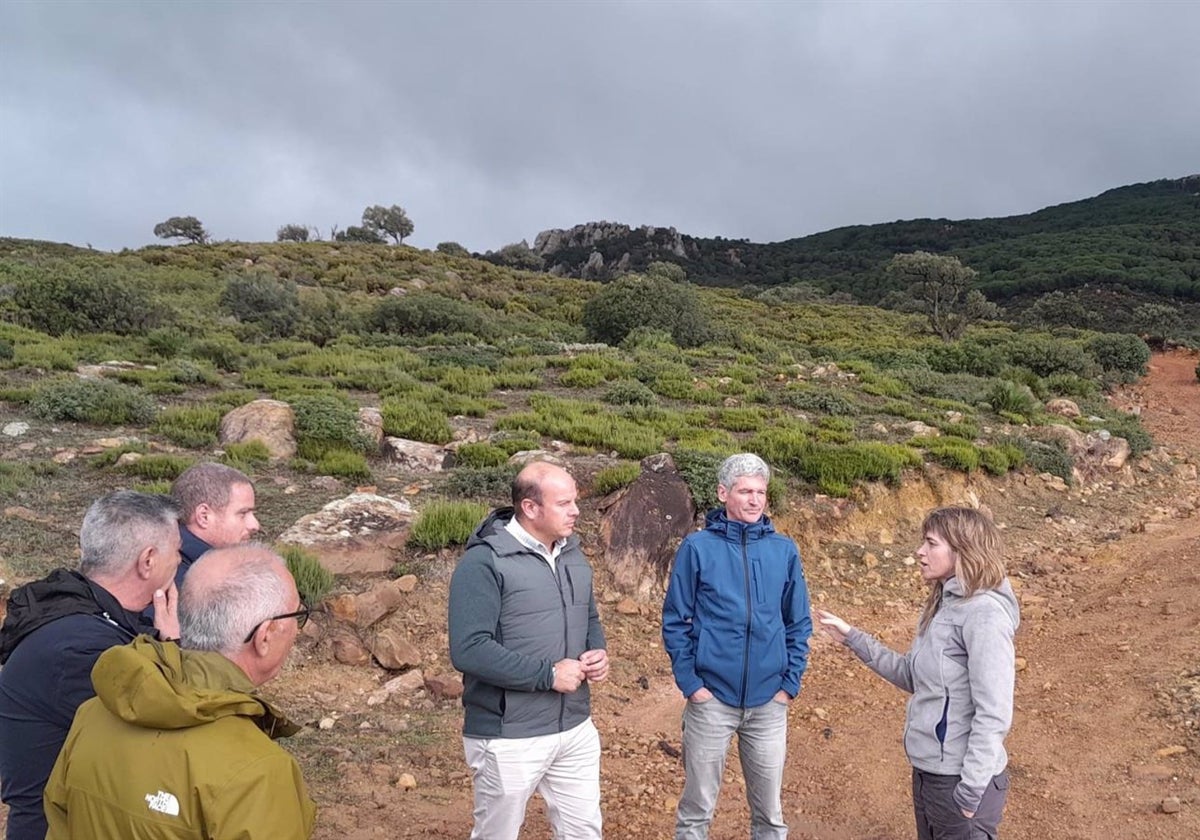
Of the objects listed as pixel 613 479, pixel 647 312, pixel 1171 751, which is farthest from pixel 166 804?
pixel 647 312

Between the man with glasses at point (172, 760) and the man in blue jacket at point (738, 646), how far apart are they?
6.47ft

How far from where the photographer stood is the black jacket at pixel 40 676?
224cm

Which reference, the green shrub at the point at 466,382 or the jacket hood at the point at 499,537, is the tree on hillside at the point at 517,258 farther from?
the jacket hood at the point at 499,537

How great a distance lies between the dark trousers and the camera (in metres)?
2.79

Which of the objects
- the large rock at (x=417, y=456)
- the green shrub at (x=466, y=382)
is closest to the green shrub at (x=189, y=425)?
the large rock at (x=417, y=456)

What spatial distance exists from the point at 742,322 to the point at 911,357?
33.2ft

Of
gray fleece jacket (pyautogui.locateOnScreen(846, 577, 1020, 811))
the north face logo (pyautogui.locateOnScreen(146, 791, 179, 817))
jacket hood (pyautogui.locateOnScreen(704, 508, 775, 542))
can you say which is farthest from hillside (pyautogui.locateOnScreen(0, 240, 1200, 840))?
the north face logo (pyautogui.locateOnScreen(146, 791, 179, 817))

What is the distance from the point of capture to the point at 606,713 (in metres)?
5.30

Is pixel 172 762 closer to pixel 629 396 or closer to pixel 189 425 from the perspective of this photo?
pixel 189 425

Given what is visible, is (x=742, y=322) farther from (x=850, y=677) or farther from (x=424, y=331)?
(x=850, y=677)

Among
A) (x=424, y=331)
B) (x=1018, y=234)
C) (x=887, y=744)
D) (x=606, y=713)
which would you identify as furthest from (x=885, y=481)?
(x=1018, y=234)

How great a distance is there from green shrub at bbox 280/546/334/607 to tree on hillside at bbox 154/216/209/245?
58.4 m

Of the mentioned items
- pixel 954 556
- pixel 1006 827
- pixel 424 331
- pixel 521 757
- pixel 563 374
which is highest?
pixel 424 331

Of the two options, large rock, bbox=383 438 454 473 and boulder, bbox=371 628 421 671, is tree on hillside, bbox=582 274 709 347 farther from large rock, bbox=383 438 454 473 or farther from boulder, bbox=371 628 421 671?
boulder, bbox=371 628 421 671
